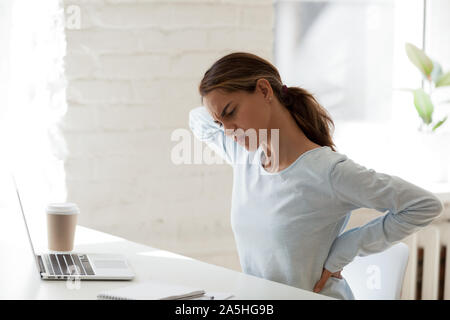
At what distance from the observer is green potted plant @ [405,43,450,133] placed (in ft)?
8.13

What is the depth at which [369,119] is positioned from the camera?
2615 mm

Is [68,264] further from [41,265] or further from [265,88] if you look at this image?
[265,88]

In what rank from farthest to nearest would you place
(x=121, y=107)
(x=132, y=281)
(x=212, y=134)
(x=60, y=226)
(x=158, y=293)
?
(x=121, y=107)
(x=212, y=134)
(x=60, y=226)
(x=132, y=281)
(x=158, y=293)

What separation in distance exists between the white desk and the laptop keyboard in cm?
4

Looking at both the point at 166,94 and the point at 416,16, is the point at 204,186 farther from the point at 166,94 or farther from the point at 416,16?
the point at 416,16

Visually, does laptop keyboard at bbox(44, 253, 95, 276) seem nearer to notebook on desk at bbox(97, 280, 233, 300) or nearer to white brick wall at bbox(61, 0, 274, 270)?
notebook on desk at bbox(97, 280, 233, 300)

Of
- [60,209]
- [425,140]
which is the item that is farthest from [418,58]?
[60,209]

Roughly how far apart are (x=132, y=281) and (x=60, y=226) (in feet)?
0.86

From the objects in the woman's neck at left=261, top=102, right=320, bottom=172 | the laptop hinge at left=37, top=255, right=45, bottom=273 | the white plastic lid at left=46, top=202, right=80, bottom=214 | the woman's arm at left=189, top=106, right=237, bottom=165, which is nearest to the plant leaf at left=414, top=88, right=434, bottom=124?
the woman's arm at left=189, top=106, right=237, bottom=165

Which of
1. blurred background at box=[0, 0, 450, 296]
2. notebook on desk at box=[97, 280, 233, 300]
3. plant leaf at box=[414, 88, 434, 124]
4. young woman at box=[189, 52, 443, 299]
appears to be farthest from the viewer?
plant leaf at box=[414, 88, 434, 124]

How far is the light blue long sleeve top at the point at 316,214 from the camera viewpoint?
4.36 feet

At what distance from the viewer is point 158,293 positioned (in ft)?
3.66

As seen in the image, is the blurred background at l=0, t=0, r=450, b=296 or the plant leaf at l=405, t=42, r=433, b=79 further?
the plant leaf at l=405, t=42, r=433, b=79

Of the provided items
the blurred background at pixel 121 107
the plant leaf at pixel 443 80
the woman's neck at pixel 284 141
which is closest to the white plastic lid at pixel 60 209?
the blurred background at pixel 121 107
